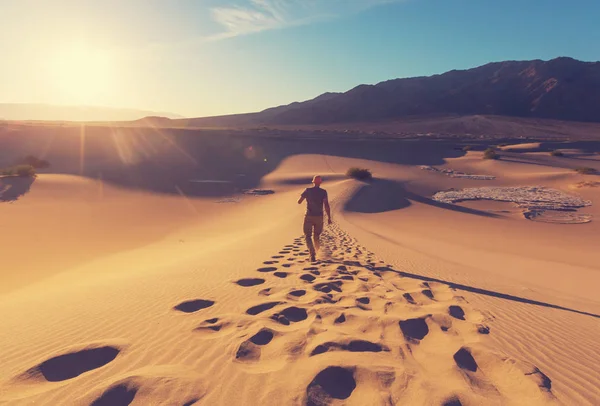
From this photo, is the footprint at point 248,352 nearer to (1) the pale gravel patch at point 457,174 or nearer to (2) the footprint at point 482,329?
(2) the footprint at point 482,329

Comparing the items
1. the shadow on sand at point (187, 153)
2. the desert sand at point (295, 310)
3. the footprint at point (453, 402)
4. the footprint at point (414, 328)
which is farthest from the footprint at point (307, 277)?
the shadow on sand at point (187, 153)

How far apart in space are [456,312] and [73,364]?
4.15m

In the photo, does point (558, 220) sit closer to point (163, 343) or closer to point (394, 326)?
point (394, 326)

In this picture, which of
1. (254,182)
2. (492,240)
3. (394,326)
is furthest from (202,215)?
(394,326)

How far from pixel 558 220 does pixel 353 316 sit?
1502cm

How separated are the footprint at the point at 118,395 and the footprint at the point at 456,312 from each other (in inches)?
139

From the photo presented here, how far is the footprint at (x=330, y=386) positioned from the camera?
2.63 metres

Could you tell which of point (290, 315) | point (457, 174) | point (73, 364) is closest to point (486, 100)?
point (457, 174)

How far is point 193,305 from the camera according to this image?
4.65m

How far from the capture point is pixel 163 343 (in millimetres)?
3451

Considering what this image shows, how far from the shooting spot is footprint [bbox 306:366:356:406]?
8.64 ft

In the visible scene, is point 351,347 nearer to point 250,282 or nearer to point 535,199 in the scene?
point 250,282

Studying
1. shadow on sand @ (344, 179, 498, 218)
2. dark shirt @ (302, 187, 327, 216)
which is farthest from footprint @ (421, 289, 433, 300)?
shadow on sand @ (344, 179, 498, 218)

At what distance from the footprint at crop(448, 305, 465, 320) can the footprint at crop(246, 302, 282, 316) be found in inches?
85.6
